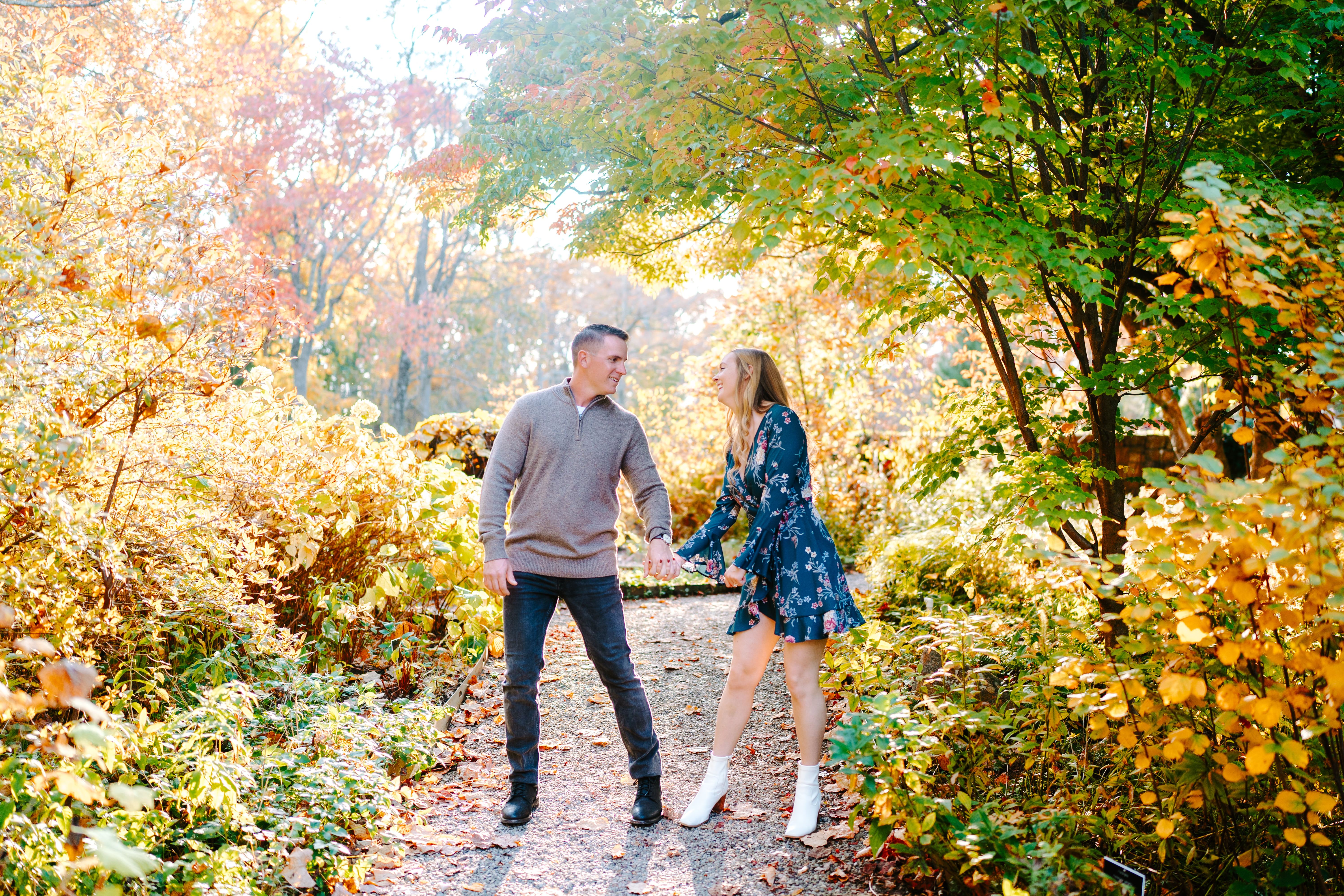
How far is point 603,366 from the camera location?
130 inches

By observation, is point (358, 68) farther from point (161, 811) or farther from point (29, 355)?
point (161, 811)

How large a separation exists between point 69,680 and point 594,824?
2170mm

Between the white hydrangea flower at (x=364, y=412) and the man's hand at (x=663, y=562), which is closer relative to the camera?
the man's hand at (x=663, y=562)

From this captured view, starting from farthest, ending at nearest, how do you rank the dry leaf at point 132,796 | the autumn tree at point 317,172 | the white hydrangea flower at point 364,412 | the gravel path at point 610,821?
the autumn tree at point 317,172, the white hydrangea flower at point 364,412, the gravel path at point 610,821, the dry leaf at point 132,796

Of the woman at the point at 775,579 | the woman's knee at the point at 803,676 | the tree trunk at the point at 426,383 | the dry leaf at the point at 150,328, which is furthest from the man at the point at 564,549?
the tree trunk at the point at 426,383

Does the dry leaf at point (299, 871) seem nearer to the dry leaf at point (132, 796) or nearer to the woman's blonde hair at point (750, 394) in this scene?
the dry leaf at point (132, 796)

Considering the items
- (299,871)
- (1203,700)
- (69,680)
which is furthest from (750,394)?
(69,680)

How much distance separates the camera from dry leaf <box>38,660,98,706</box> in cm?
159

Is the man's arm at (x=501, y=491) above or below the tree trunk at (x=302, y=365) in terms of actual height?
below

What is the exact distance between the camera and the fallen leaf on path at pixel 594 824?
10.6 ft

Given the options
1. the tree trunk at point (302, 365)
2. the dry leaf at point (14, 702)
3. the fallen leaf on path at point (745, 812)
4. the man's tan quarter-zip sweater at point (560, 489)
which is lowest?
the fallen leaf on path at point (745, 812)

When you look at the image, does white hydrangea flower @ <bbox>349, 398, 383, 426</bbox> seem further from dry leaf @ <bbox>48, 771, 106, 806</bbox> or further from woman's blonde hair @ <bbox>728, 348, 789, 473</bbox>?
dry leaf @ <bbox>48, 771, 106, 806</bbox>

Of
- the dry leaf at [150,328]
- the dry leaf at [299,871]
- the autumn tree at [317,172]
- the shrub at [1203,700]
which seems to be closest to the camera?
the shrub at [1203,700]

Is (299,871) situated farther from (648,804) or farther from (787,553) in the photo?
(787,553)
